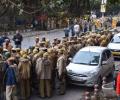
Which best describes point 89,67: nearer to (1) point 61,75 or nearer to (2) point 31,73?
(1) point 61,75

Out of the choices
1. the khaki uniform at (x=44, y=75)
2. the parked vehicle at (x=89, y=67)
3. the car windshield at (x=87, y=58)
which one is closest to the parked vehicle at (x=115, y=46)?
the parked vehicle at (x=89, y=67)

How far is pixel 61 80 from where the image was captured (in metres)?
17.2

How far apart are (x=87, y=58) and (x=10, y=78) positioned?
531 cm

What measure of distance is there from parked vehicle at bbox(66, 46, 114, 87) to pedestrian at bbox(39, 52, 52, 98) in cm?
161

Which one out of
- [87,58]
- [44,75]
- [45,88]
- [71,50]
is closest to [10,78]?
[44,75]

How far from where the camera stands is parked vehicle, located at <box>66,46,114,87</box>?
17.7m

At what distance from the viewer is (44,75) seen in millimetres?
16484

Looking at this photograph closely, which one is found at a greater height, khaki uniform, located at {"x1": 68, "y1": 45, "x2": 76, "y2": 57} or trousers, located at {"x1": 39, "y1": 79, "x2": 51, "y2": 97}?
khaki uniform, located at {"x1": 68, "y1": 45, "x2": 76, "y2": 57}

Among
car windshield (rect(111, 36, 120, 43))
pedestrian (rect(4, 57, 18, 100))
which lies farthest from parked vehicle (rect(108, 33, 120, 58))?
pedestrian (rect(4, 57, 18, 100))

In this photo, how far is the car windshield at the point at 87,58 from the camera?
18656 millimetres

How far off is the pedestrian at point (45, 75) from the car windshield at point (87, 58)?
2508mm

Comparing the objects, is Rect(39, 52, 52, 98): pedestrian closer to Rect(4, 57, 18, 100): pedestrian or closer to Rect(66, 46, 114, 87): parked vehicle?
Rect(66, 46, 114, 87): parked vehicle

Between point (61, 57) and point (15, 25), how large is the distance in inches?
1161

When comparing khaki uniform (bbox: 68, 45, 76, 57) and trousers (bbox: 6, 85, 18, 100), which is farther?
khaki uniform (bbox: 68, 45, 76, 57)
